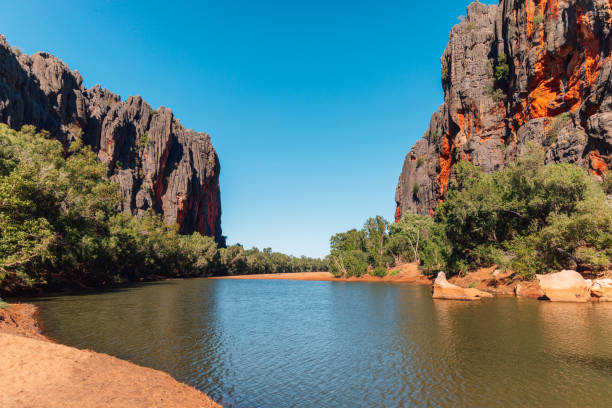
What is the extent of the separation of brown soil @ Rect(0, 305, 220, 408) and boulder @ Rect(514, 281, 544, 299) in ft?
109

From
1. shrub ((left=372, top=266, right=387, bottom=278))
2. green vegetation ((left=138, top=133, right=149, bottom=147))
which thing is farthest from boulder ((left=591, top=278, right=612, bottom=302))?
green vegetation ((left=138, top=133, right=149, bottom=147))

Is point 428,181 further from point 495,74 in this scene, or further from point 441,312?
point 441,312

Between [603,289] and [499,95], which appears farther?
[499,95]

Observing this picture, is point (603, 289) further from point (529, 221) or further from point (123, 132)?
point (123, 132)

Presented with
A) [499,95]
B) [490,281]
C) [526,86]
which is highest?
[499,95]

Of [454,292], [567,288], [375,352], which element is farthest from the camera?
[454,292]

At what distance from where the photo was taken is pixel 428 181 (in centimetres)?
10456

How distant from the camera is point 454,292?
112ft

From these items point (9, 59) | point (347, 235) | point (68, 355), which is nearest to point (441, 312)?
point (68, 355)

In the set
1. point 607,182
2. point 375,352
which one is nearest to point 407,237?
point 607,182

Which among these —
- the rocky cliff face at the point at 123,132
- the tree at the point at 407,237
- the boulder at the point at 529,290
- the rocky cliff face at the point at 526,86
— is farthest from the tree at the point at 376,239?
the rocky cliff face at the point at 123,132

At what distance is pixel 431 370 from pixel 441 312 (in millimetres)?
14812

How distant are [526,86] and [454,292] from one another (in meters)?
41.3

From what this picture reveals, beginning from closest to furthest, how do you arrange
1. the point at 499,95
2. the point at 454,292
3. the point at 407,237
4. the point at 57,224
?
the point at 57,224 < the point at 454,292 < the point at 499,95 < the point at 407,237
